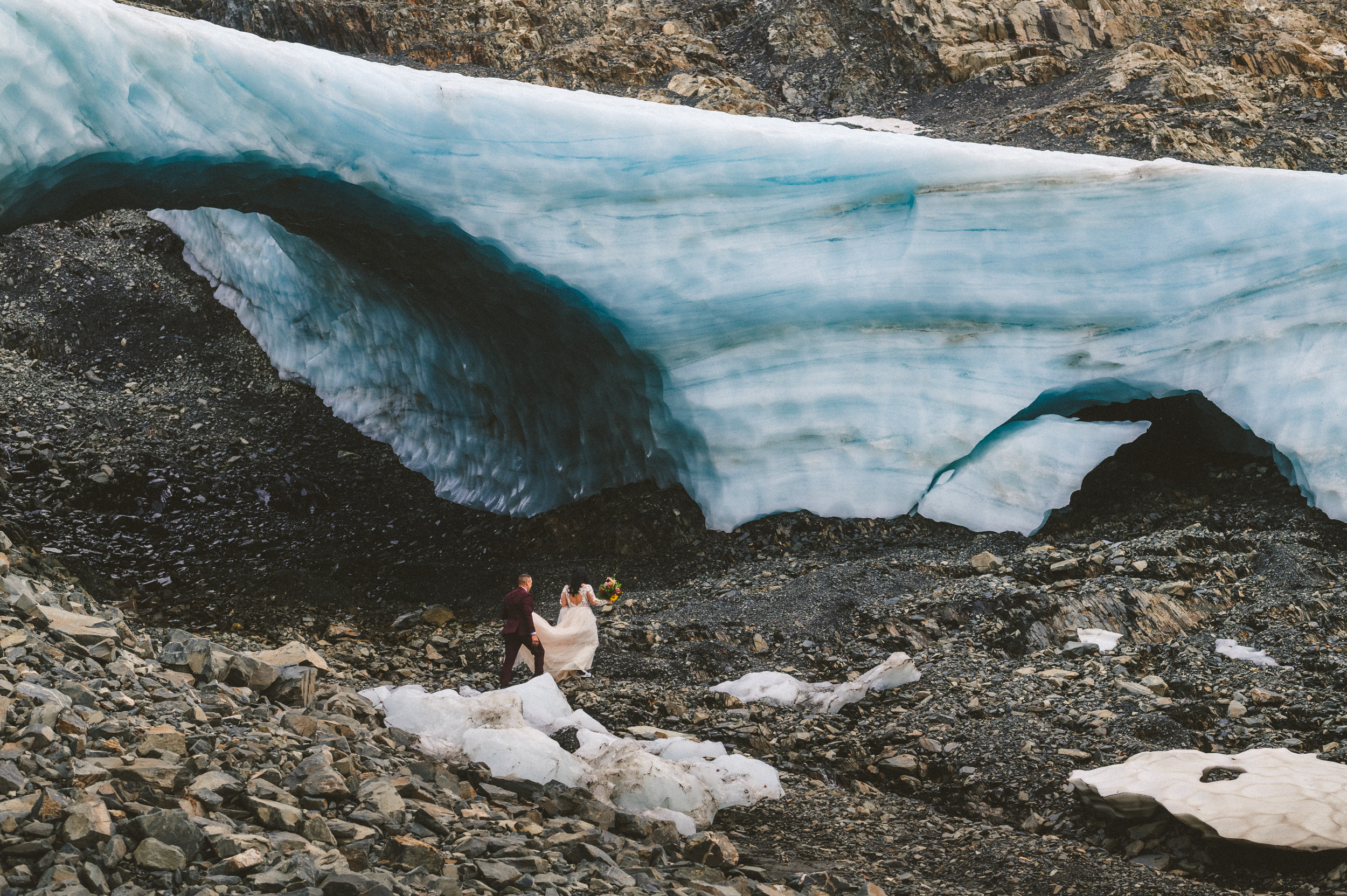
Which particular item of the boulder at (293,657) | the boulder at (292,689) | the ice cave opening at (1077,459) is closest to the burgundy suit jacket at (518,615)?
the boulder at (293,657)

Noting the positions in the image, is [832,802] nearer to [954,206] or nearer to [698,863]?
[698,863]

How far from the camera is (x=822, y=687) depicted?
449 cm

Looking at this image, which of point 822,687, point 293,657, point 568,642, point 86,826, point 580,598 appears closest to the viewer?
point 86,826

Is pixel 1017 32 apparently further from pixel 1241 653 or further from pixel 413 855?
pixel 413 855

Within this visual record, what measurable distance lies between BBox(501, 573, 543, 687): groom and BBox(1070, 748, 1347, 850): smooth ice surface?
2.40 meters

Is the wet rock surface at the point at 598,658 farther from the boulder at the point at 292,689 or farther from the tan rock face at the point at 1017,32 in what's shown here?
the tan rock face at the point at 1017,32

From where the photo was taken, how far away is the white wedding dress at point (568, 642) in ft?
16.2

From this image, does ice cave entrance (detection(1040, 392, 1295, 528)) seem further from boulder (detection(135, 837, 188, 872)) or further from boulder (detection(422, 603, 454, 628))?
boulder (detection(135, 837, 188, 872))

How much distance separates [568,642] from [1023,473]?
275cm

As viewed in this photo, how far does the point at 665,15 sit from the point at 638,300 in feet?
28.7

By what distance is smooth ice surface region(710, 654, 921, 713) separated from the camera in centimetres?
436

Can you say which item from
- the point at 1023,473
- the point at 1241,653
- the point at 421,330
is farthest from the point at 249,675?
the point at 421,330

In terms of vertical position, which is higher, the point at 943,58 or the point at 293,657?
the point at 943,58

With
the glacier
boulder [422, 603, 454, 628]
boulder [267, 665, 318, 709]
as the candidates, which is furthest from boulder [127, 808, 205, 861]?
the glacier
